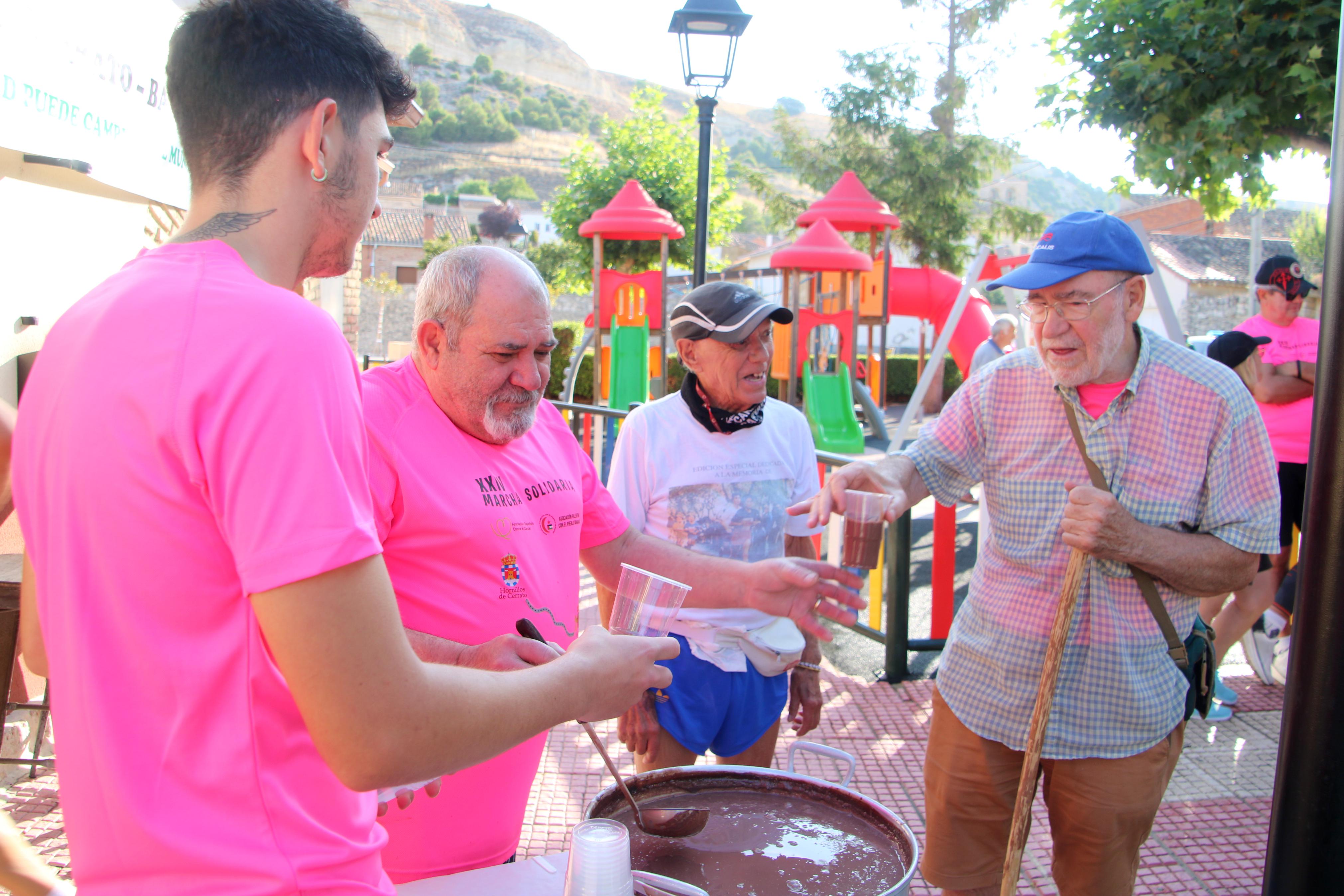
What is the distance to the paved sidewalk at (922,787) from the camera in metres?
3.31

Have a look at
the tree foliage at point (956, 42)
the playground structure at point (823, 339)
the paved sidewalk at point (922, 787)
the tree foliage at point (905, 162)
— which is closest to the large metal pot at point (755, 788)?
the paved sidewalk at point (922, 787)

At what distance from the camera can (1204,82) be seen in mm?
7102

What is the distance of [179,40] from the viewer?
104cm

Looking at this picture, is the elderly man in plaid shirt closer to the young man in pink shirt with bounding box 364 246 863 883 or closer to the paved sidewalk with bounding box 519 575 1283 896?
the young man in pink shirt with bounding box 364 246 863 883

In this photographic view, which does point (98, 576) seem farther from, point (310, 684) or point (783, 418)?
point (783, 418)

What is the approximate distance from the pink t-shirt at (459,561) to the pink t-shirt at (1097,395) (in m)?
1.47

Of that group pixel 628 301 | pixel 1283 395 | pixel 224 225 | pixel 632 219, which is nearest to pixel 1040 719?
pixel 224 225

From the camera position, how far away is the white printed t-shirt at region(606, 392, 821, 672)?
9.14ft

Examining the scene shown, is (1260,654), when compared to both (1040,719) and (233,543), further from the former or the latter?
(233,543)

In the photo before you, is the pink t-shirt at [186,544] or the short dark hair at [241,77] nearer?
the pink t-shirt at [186,544]

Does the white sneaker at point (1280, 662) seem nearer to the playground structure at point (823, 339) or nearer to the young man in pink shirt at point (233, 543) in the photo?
the young man in pink shirt at point (233, 543)

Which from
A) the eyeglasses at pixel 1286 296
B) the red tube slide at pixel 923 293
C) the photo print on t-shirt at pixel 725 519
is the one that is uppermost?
the red tube slide at pixel 923 293

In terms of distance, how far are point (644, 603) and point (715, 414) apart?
1403 mm

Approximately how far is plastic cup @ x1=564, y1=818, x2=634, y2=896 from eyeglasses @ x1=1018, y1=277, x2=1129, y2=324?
1.83 m
